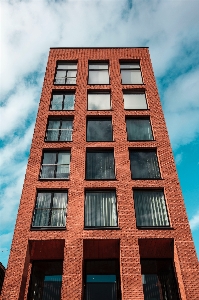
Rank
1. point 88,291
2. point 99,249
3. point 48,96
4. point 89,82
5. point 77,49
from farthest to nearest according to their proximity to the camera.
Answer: point 77,49
point 89,82
point 48,96
point 99,249
point 88,291

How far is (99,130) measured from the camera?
19.8 m

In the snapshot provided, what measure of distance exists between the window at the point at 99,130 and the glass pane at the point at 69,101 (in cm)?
213

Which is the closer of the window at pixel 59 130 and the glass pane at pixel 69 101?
the window at pixel 59 130

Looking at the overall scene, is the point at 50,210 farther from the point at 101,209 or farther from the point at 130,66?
the point at 130,66

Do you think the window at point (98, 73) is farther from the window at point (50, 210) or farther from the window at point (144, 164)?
the window at point (50, 210)

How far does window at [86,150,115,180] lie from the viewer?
55.8 feet

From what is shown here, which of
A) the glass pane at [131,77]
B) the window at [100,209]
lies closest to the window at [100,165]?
the window at [100,209]

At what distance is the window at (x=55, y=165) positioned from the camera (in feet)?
56.3

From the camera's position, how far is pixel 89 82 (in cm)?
2358

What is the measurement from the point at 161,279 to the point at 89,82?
1596cm

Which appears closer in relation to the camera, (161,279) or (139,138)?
(161,279)

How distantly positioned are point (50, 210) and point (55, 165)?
10.7 feet

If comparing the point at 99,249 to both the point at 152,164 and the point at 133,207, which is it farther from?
the point at 152,164

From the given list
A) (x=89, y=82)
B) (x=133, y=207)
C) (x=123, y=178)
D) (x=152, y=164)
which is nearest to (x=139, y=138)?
(x=152, y=164)
